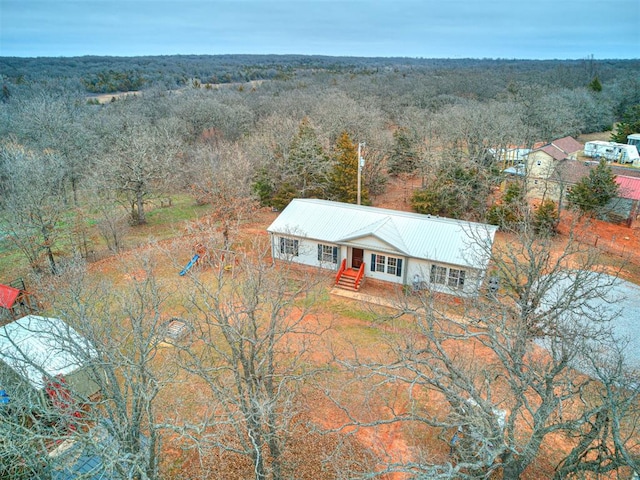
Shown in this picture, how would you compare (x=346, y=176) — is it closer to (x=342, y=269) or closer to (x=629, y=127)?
(x=342, y=269)

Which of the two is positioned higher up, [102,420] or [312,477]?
[102,420]

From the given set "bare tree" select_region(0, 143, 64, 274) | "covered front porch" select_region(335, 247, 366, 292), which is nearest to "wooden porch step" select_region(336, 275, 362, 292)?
"covered front porch" select_region(335, 247, 366, 292)

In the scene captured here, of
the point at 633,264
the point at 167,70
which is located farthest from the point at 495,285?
the point at 167,70

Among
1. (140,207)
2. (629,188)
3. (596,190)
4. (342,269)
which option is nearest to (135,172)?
(140,207)

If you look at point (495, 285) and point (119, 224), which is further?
point (119, 224)

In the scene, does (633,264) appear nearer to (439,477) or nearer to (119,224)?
(439,477)

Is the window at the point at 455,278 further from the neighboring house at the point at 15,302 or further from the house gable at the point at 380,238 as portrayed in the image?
the neighboring house at the point at 15,302

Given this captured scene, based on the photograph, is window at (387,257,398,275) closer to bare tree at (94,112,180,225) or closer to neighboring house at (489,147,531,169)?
neighboring house at (489,147,531,169)
